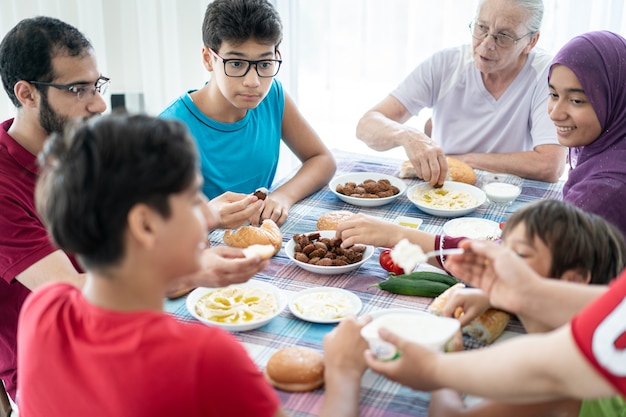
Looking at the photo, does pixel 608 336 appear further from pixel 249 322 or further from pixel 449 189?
pixel 449 189

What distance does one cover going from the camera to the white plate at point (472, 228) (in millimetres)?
2355

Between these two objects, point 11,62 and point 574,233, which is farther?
point 11,62

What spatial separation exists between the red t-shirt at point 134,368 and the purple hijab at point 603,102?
58.3 inches

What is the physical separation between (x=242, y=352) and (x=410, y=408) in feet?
1.53

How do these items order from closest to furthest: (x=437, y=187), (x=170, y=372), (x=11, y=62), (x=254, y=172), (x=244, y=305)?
1. (x=170, y=372)
2. (x=244, y=305)
3. (x=11, y=62)
4. (x=437, y=187)
5. (x=254, y=172)

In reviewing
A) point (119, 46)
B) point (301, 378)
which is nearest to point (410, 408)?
point (301, 378)

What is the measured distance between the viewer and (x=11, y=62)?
203 cm

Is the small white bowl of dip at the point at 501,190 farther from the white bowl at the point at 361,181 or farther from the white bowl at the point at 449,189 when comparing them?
the white bowl at the point at 361,181

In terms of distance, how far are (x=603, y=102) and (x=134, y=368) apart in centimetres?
187

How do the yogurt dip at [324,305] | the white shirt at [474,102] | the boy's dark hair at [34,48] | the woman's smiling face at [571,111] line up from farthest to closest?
the white shirt at [474,102] → the woman's smiling face at [571,111] → the boy's dark hair at [34,48] → the yogurt dip at [324,305]

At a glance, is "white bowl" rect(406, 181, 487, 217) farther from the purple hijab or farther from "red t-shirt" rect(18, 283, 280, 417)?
"red t-shirt" rect(18, 283, 280, 417)

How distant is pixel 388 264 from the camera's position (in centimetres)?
209

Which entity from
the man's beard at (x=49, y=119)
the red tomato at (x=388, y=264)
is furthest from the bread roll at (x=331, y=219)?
the man's beard at (x=49, y=119)

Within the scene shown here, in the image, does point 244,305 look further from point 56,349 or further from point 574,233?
point 574,233
